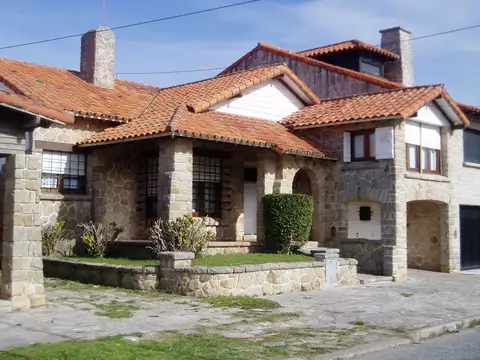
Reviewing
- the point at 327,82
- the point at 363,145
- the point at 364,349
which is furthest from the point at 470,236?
the point at 364,349

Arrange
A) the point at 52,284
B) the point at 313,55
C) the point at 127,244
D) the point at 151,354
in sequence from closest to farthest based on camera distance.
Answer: the point at 151,354 → the point at 52,284 → the point at 127,244 → the point at 313,55

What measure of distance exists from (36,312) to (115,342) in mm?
2759

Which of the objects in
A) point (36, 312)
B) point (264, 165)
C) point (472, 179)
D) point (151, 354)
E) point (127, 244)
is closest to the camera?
point (151, 354)

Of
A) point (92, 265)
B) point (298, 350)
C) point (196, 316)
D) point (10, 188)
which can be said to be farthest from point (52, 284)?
point (298, 350)

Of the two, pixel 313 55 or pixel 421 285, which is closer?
pixel 421 285

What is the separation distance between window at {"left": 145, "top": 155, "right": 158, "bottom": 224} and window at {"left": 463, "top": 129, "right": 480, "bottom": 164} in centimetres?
1107

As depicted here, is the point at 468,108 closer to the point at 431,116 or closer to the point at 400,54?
the point at 431,116

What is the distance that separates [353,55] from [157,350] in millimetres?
19765

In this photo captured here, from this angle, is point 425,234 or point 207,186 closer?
point 207,186

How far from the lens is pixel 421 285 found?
52.6 feet

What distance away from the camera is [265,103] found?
19.4m

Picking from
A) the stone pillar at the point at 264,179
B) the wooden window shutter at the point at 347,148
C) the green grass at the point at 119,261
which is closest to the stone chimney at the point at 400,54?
the wooden window shutter at the point at 347,148

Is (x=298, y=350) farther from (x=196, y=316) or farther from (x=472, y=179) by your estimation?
(x=472, y=179)

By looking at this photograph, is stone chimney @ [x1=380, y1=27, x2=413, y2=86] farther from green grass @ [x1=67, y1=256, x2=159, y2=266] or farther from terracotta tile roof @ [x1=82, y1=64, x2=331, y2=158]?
green grass @ [x1=67, y1=256, x2=159, y2=266]
